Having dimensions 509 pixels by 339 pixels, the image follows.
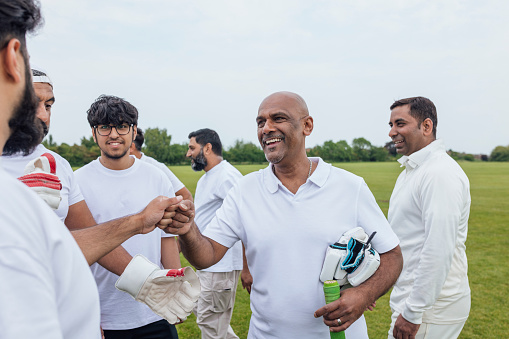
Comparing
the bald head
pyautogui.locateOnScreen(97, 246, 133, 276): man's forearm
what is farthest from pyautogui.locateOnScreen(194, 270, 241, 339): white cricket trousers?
the bald head

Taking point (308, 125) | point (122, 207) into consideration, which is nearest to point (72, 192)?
point (122, 207)

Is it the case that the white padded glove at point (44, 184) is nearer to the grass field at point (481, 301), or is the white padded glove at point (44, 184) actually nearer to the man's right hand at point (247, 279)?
the man's right hand at point (247, 279)

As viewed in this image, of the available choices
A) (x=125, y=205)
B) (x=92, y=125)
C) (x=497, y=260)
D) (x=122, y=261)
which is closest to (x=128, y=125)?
(x=92, y=125)

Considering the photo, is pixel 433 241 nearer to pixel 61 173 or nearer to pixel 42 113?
pixel 61 173

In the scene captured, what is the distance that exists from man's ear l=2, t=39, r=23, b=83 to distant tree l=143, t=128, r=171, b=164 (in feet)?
288

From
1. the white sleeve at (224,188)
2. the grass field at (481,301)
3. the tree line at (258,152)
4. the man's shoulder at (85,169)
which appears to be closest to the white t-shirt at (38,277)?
the man's shoulder at (85,169)

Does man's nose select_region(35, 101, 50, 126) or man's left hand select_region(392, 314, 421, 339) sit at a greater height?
man's nose select_region(35, 101, 50, 126)

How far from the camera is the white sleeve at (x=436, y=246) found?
3057 millimetres

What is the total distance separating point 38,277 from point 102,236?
1477mm

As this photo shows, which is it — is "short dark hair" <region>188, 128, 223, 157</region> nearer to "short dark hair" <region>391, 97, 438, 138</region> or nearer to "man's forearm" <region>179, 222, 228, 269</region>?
"short dark hair" <region>391, 97, 438, 138</region>

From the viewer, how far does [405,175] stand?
388 cm

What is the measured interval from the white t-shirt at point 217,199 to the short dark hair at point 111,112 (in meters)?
2.22

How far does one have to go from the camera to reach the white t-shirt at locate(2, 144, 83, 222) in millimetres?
2373

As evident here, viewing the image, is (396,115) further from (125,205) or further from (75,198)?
(75,198)
